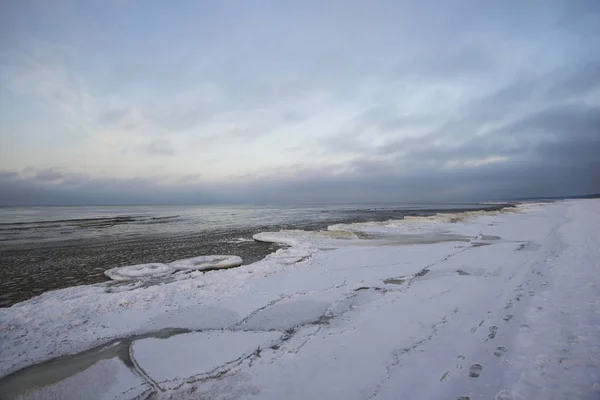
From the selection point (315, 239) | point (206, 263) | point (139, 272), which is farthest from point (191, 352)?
point (315, 239)

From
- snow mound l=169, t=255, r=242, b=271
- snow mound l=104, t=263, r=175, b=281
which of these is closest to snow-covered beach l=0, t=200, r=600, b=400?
snow mound l=104, t=263, r=175, b=281

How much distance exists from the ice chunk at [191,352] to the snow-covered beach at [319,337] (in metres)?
0.03

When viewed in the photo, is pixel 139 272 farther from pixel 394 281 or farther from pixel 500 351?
pixel 500 351

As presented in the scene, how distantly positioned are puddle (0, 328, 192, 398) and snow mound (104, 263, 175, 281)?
605 centimetres

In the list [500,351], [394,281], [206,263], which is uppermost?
[500,351]

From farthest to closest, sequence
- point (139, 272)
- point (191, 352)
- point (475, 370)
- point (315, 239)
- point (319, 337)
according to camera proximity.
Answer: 1. point (315, 239)
2. point (139, 272)
3. point (319, 337)
4. point (191, 352)
5. point (475, 370)

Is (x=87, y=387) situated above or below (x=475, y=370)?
below

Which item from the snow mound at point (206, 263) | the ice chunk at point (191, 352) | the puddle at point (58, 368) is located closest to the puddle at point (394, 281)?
the ice chunk at point (191, 352)

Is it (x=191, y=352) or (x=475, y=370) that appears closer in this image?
(x=475, y=370)

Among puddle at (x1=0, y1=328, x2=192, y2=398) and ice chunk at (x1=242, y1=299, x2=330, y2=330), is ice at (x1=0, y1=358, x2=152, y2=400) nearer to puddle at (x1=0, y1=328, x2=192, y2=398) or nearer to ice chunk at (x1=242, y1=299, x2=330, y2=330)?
puddle at (x1=0, y1=328, x2=192, y2=398)

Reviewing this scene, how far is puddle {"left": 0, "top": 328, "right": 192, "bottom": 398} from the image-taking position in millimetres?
4371

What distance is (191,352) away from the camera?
206 inches

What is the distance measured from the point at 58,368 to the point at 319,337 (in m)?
4.80

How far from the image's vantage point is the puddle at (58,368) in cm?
437
